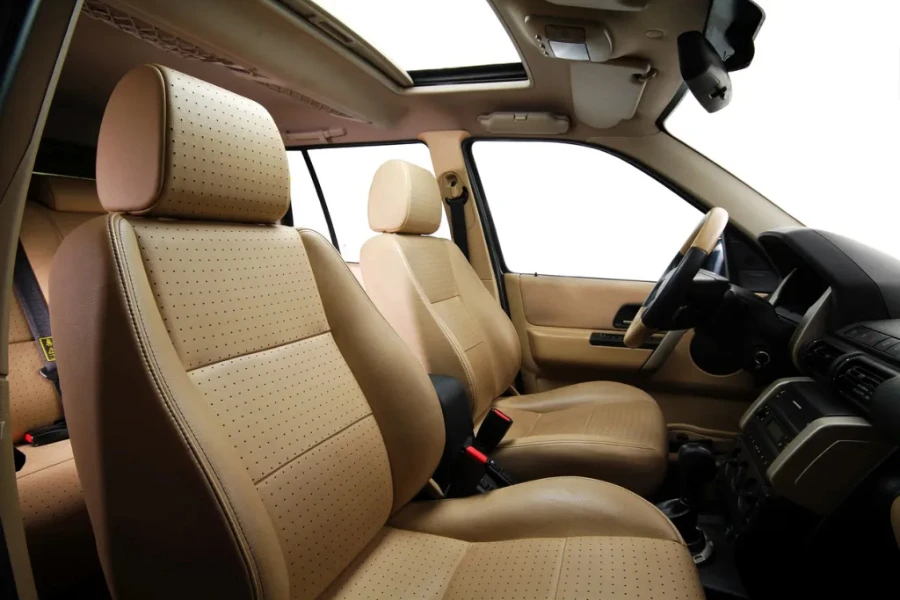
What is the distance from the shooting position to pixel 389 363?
117cm

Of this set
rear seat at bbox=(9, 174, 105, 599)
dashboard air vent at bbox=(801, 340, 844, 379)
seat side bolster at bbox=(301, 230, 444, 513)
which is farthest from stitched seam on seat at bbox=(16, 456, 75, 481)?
dashboard air vent at bbox=(801, 340, 844, 379)

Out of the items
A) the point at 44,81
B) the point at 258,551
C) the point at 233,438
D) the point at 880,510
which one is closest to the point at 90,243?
the point at 44,81

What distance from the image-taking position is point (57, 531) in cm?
129

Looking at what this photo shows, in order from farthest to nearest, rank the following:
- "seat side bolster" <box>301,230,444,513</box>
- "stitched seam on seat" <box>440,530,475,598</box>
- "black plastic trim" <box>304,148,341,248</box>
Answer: "black plastic trim" <box>304,148,341,248</box>, "seat side bolster" <box>301,230,444,513</box>, "stitched seam on seat" <box>440,530,475,598</box>

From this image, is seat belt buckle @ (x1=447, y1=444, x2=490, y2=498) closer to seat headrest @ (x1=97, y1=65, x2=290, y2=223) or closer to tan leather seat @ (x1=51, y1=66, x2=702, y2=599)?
tan leather seat @ (x1=51, y1=66, x2=702, y2=599)

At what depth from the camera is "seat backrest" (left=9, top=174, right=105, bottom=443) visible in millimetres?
1694

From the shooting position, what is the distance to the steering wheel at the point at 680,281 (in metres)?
1.34

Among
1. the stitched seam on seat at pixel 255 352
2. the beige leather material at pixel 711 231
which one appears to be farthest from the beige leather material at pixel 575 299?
the stitched seam on seat at pixel 255 352

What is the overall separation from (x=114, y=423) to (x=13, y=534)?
16cm

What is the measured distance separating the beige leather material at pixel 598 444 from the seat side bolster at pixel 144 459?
929mm

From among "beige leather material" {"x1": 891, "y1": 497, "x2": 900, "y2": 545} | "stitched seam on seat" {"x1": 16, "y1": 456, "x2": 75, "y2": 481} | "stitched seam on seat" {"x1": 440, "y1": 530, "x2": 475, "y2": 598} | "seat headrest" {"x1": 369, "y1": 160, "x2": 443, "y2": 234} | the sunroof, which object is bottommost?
"stitched seam on seat" {"x1": 440, "y1": 530, "x2": 475, "y2": 598}

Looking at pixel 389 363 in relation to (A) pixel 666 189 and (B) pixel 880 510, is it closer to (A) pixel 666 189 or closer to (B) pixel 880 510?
(B) pixel 880 510

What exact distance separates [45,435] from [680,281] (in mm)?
2052

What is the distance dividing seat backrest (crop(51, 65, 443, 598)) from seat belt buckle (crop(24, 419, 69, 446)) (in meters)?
1.22
